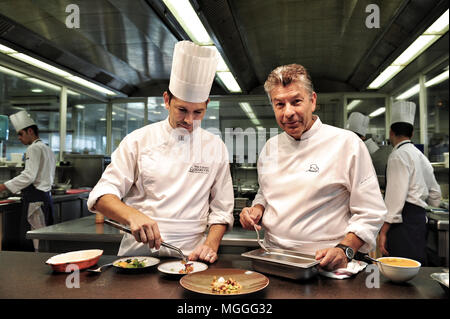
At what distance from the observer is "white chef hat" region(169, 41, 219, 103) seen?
4.62 ft

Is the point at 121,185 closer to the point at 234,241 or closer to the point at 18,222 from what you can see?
the point at 234,241

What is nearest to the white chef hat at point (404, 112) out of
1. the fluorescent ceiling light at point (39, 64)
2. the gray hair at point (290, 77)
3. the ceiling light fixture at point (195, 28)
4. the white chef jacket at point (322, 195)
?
the ceiling light fixture at point (195, 28)

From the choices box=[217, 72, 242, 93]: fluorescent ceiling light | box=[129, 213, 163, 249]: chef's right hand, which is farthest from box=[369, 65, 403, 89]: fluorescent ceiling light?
box=[129, 213, 163, 249]: chef's right hand

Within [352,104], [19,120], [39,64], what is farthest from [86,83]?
[352,104]

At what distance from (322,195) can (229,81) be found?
1723 millimetres

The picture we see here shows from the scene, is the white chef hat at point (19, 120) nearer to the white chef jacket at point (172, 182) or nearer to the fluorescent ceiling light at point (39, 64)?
the fluorescent ceiling light at point (39, 64)

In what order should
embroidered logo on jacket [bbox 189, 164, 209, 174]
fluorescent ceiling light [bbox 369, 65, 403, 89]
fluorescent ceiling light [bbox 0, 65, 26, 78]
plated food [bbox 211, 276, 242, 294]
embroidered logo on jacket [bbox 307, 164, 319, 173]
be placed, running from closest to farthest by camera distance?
plated food [bbox 211, 276, 242, 294] → embroidered logo on jacket [bbox 307, 164, 319, 173] → embroidered logo on jacket [bbox 189, 164, 209, 174] → fluorescent ceiling light [bbox 369, 65, 403, 89] → fluorescent ceiling light [bbox 0, 65, 26, 78]

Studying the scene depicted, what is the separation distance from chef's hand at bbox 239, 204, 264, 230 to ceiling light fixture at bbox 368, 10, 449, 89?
1.43m

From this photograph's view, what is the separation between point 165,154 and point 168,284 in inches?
25.7

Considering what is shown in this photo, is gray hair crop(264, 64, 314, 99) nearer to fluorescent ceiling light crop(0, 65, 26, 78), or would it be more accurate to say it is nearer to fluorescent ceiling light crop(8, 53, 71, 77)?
fluorescent ceiling light crop(8, 53, 71, 77)

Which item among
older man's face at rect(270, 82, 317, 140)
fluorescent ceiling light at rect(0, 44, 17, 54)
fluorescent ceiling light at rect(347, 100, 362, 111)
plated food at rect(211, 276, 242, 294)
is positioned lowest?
plated food at rect(211, 276, 242, 294)

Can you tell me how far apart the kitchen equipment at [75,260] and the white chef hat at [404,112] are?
2.33 m
